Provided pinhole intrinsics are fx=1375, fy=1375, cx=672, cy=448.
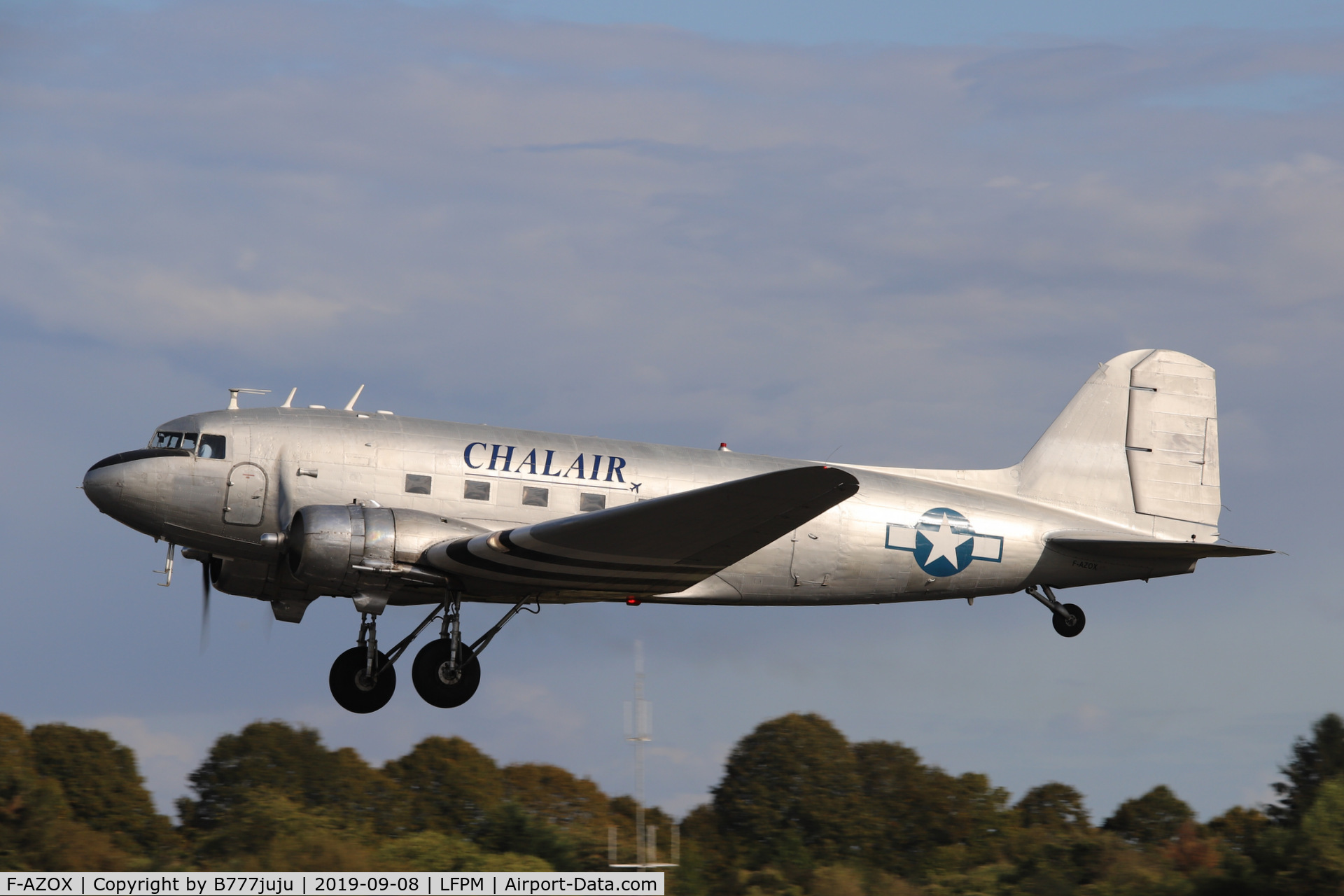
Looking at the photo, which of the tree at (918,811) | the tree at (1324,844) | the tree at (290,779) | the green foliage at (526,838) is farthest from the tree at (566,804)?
the tree at (1324,844)

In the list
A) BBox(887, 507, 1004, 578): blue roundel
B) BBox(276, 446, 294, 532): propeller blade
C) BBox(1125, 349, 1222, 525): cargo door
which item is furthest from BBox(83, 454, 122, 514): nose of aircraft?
BBox(1125, 349, 1222, 525): cargo door

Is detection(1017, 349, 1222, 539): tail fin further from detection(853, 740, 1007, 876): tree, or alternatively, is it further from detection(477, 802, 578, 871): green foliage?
detection(853, 740, 1007, 876): tree

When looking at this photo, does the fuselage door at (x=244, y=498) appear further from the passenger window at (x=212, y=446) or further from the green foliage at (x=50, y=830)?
the green foliage at (x=50, y=830)

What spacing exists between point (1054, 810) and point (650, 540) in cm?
3534

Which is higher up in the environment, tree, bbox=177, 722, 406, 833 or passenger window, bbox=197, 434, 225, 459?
passenger window, bbox=197, 434, 225, 459

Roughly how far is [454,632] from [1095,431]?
997 centimetres

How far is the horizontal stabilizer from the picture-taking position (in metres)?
18.5

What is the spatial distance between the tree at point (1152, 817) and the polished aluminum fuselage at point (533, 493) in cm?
2581

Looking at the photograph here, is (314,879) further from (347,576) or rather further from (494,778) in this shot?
(494,778)

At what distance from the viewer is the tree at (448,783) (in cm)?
4253

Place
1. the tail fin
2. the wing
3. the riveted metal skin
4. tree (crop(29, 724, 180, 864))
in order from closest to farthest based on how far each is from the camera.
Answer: the wing, the riveted metal skin, the tail fin, tree (crop(29, 724, 180, 864))

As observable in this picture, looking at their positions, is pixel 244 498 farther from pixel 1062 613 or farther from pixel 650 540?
pixel 1062 613

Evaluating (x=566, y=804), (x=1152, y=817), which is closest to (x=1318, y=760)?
(x=1152, y=817)

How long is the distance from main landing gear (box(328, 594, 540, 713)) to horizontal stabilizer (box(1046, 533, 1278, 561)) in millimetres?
7391
